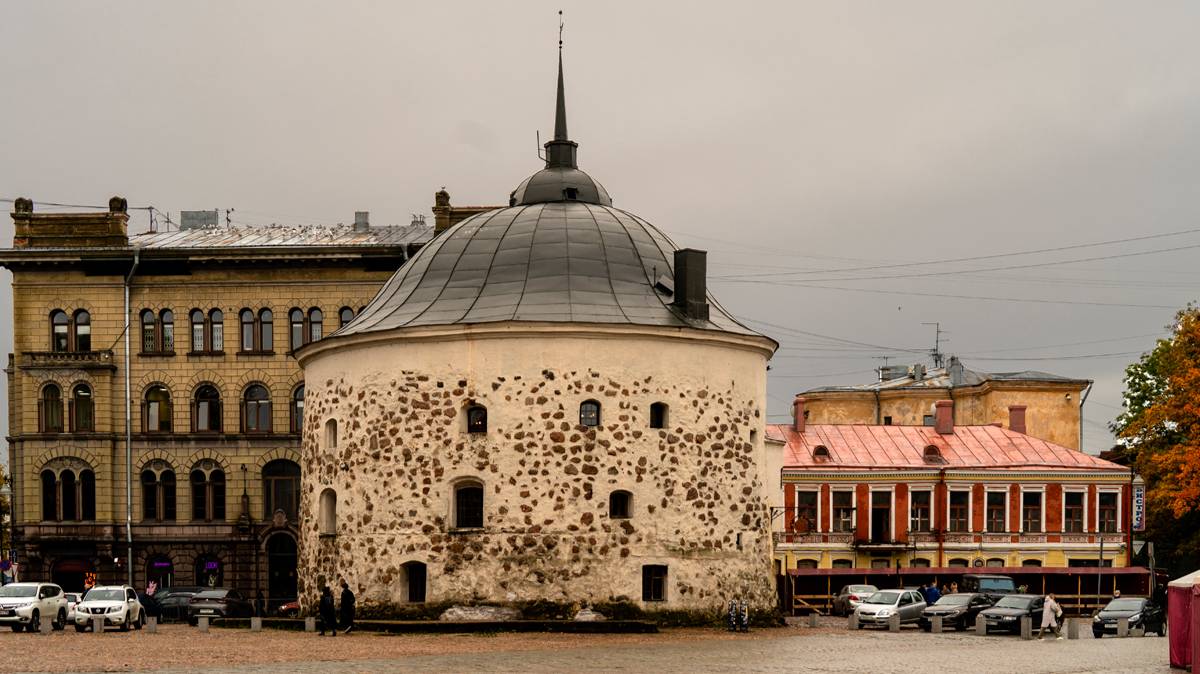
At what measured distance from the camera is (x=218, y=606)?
1987 inches

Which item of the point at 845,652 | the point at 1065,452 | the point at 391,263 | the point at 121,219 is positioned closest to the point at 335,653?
the point at 845,652

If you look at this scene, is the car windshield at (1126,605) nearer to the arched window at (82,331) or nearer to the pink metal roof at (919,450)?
the pink metal roof at (919,450)

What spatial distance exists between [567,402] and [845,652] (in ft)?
36.9

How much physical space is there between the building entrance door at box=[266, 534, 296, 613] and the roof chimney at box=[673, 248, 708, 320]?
24.3 metres

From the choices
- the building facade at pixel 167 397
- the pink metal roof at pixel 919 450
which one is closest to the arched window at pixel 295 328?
the building facade at pixel 167 397

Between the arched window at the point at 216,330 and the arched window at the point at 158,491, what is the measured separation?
4.76m

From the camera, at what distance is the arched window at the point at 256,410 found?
64.2 meters

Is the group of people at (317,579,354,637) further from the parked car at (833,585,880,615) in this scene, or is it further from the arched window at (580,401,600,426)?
the parked car at (833,585,880,615)

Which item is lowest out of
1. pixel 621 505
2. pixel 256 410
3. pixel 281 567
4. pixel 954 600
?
pixel 281 567

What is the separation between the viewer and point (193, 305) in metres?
64.5

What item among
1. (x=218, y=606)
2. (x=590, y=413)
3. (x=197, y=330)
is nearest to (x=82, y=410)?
(x=197, y=330)

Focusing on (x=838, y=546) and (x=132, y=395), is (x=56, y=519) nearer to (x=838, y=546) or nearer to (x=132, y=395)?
(x=132, y=395)

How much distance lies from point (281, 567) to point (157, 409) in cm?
758

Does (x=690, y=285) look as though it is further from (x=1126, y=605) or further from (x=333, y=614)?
(x=1126, y=605)
